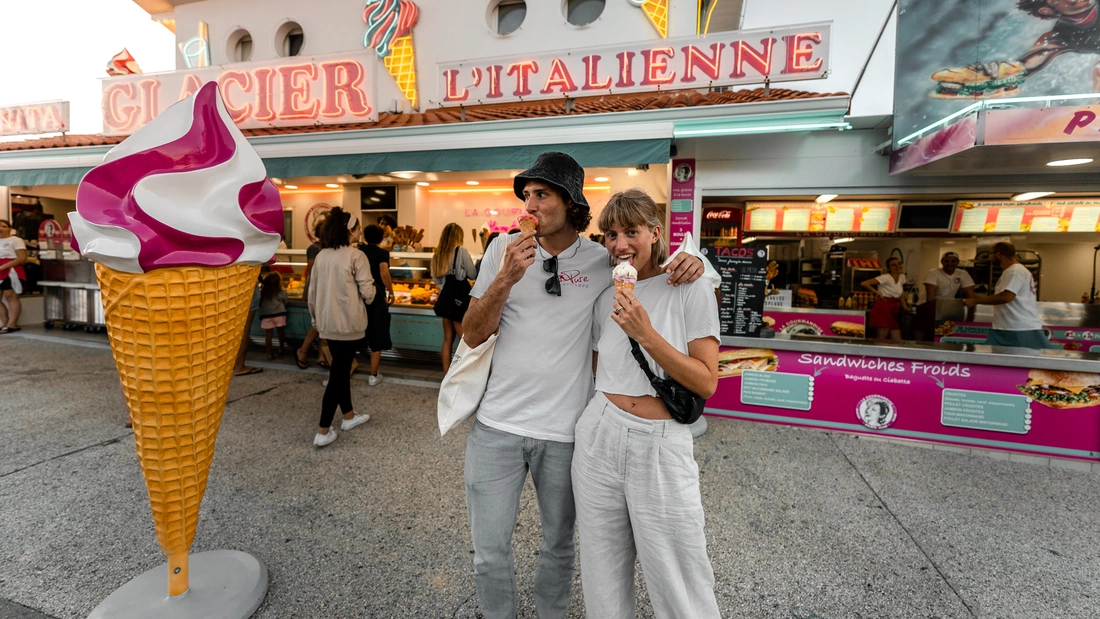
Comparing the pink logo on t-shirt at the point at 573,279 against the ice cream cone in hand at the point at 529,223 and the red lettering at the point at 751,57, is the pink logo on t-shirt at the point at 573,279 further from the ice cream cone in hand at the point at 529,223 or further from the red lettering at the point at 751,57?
the red lettering at the point at 751,57

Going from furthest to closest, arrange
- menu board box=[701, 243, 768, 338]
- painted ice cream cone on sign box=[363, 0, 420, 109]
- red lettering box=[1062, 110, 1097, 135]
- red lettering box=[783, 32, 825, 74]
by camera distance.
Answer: painted ice cream cone on sign box=[363, 0, 420, 109] < menu board box=[701, 243, 768, 338] < red lettering box=[783, 32, 825, 74] < red lettering box=[1062, 110, 1097, 135]

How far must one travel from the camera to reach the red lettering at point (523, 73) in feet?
18.4

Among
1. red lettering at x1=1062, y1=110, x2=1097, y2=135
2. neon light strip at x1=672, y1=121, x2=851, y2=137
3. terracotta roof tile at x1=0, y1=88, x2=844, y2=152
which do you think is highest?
terracotta roof tile at x1=0, y1=88, x2=844, y2=152

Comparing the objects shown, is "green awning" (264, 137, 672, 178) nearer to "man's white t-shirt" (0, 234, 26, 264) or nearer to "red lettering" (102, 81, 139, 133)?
"red lettering" (102, 81, 139, 133)

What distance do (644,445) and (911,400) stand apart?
172 inches

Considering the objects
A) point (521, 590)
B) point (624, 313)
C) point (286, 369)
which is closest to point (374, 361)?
point (286, 369)

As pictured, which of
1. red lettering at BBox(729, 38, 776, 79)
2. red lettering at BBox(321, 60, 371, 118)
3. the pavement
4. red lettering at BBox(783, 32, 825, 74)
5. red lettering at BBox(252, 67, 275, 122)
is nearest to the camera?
the pavement

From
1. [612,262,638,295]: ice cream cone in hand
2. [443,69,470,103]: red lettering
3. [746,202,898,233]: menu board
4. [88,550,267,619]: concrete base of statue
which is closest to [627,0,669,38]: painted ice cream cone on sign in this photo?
[746,202,898,233]: menu board

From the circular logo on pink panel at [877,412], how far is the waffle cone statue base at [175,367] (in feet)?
17.2

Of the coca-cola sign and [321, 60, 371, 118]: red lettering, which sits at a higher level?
[321, 60, 371, 118]: red lettering

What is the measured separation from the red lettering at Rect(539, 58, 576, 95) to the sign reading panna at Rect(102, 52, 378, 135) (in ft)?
7.05

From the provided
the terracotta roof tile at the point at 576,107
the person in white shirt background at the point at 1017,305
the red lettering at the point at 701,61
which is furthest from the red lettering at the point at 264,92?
the person in white shirt background at the point at 1017,305

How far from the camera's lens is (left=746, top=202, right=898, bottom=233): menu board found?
6.56m

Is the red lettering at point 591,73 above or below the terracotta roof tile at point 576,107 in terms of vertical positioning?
above
